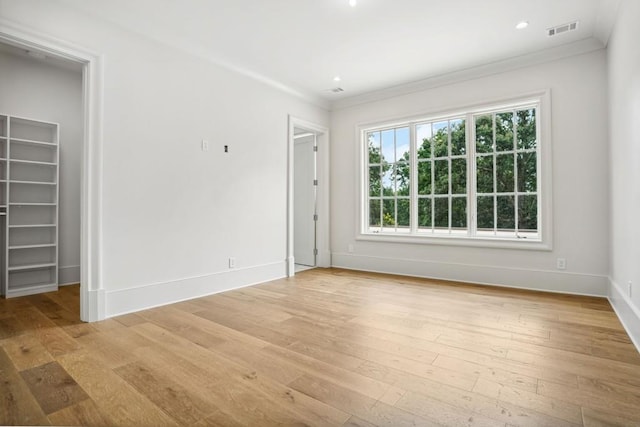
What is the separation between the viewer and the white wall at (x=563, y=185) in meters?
3.63

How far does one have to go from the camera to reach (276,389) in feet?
5.87

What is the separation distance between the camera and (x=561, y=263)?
12.6 ft

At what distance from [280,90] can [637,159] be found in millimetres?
3996

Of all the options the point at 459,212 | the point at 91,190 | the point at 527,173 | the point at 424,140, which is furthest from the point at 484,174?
the point at 91,190

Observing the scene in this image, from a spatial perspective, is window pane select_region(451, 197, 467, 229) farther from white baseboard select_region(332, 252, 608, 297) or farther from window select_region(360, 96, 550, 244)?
white baseboard select_region(332, 252, 608, 297)

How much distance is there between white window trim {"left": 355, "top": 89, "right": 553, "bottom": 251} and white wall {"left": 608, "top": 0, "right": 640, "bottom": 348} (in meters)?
0.58

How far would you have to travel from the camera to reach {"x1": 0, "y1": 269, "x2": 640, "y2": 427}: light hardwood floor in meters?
1.58

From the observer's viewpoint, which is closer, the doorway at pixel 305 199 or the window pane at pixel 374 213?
the window pane at pixel 374 213

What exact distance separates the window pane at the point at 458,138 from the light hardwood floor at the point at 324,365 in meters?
2.14

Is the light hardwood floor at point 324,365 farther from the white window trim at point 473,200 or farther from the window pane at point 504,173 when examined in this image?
the window pane at point 504,173

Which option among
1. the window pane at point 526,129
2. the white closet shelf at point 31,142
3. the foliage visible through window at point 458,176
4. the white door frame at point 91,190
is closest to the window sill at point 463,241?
the foliage visible through window at point 458,176

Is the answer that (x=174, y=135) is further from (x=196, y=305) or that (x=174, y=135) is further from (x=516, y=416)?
(x=516, y=416)

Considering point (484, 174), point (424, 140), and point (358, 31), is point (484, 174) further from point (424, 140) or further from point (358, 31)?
point (358, 31)

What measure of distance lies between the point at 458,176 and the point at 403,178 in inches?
32.3
